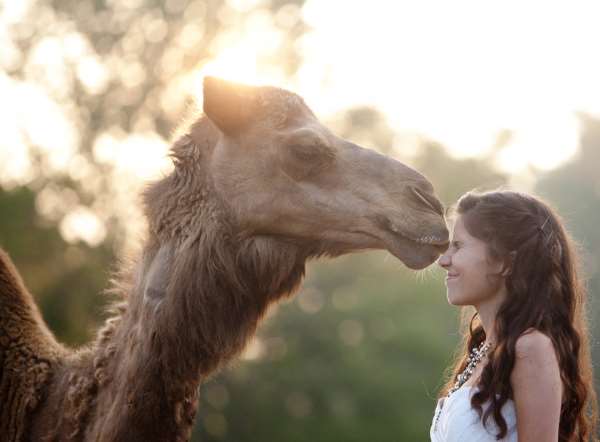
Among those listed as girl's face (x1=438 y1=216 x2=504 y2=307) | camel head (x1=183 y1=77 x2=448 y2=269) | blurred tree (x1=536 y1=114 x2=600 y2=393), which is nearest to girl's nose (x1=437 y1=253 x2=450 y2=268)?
girl's face (x1=438 y1=216 x2=504 y2=307)

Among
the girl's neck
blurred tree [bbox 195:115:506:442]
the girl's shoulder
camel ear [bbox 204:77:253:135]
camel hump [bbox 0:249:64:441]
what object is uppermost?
camel ear [bbox 204:77:253:135]

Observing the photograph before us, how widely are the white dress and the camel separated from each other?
2.37 ft

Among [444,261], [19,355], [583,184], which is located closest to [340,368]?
[583,184]

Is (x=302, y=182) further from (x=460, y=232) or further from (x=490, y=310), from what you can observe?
(x=490, y=310)

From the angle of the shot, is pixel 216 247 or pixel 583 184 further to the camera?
pixel 583 184

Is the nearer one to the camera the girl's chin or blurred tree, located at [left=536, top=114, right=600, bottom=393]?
the girl's chin

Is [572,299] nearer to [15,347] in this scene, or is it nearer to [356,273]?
[15,347]

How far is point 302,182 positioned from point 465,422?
155cm

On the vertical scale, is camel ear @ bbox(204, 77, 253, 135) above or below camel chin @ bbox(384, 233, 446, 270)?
above

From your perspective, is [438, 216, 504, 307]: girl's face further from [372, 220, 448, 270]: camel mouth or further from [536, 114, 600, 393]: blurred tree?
[536, 114, 600, 393]: blurred tree

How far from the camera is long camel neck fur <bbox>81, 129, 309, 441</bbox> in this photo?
16.2 feet

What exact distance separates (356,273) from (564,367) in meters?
25.3

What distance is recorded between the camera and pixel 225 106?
542 centimetres

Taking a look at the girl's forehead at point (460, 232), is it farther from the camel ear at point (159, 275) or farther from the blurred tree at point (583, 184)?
the blurred tree at point (583, 184)
